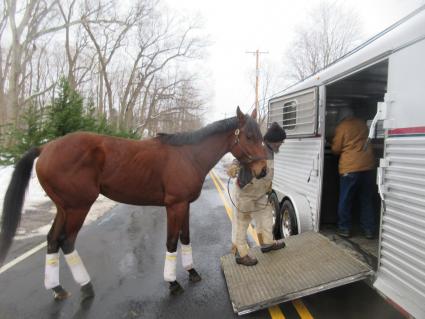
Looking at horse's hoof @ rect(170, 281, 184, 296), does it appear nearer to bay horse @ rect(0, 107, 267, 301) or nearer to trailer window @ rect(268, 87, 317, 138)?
bay horse @ rect(0, 107, 267, 301)

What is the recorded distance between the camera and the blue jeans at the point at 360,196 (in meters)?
4.54

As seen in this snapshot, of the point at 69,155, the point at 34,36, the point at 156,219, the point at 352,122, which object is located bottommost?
the point at 156,219

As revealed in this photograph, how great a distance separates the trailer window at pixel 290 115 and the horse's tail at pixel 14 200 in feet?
12.6

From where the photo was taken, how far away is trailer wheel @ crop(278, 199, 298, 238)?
4.92 m

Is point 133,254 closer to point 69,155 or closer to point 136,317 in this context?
point 136,317

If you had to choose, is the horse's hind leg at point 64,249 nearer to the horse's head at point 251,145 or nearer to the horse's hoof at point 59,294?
the horse's hoof at point 59,294

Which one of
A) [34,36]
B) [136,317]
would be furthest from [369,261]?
[34,36]

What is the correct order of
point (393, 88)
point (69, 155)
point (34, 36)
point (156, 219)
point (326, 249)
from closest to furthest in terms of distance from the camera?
point (393, 88) → point (69, 155) → point (326, 249) → point (156, 219) → point (34, 36)

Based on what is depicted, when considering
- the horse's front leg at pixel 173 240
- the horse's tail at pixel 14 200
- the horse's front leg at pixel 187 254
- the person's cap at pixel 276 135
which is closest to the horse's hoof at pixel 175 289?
the horse's front leg at pixel 173 240

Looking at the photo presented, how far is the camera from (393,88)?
2.84 metres

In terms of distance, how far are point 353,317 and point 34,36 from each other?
23.7 m

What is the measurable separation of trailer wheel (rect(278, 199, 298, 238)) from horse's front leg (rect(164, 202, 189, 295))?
194 centimetres

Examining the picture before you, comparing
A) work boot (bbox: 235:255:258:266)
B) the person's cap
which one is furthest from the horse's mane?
work boot (bbox: 235:255:258:266)

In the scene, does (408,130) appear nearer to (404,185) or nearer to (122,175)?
(404,185)
